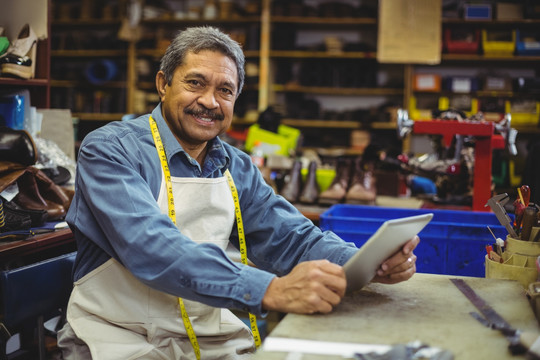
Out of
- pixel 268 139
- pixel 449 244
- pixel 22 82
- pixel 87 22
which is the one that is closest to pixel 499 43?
pixel 268 139

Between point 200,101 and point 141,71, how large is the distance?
5.82 m

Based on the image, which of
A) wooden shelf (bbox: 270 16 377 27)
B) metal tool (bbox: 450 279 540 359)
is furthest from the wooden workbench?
wooden shelf (bbox: 270 16 377 27)

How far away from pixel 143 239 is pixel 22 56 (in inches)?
66.4

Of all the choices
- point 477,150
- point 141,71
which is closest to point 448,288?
point 477,150

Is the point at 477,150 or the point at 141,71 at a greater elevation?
the point at 141,71

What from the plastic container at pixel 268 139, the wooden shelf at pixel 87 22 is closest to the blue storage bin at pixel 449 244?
the plastic container at pixel 268 139

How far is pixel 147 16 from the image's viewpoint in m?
7.14

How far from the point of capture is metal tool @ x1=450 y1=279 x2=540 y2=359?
955mm

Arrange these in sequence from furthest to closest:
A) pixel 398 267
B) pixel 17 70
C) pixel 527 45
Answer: pixel 527 45 < pixel 17 70 < pixel 398 267

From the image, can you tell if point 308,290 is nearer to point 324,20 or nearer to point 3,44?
point 3,44

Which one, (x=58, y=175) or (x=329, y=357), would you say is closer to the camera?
(x=329, y=357)

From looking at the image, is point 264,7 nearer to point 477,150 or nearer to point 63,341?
point 477,150

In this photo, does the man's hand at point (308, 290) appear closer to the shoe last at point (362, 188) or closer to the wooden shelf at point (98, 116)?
the shoe last at point (362, 188)

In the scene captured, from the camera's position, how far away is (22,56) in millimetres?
2592
